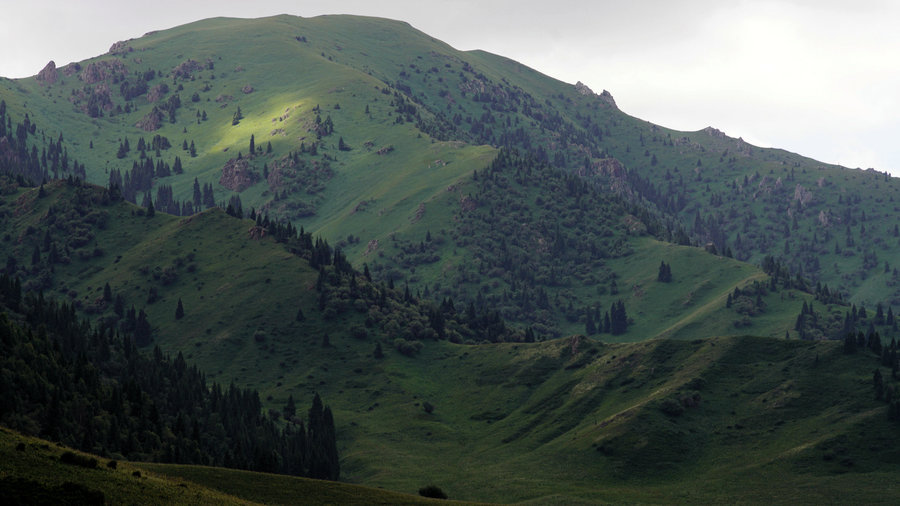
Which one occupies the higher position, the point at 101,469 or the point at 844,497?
the point at 101,469

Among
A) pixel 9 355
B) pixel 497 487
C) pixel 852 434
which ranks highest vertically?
pixel 9 355

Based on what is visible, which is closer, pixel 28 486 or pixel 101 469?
pixel 28 486

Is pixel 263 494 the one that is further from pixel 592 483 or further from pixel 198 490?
pixel 592 483

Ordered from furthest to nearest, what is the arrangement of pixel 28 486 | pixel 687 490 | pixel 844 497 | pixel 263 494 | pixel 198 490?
pixel 687 490 < pixel 844 497 < pixel 263 494 < pixel 198 490 < pixel 28 486

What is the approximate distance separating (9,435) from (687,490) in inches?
5027

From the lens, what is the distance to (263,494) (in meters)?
116

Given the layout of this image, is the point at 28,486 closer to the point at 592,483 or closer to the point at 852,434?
the point at 592,483

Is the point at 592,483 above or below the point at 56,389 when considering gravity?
below

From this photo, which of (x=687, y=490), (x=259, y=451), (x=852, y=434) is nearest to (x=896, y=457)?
(x=852, y=434)

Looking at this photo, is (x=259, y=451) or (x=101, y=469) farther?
(x=259, y=451)

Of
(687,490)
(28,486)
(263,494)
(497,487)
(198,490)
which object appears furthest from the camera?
(497,487)

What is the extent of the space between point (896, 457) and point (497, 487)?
76999 mm

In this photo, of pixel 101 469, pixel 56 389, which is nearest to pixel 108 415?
pixel 56 389

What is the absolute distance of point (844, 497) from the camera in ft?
556
